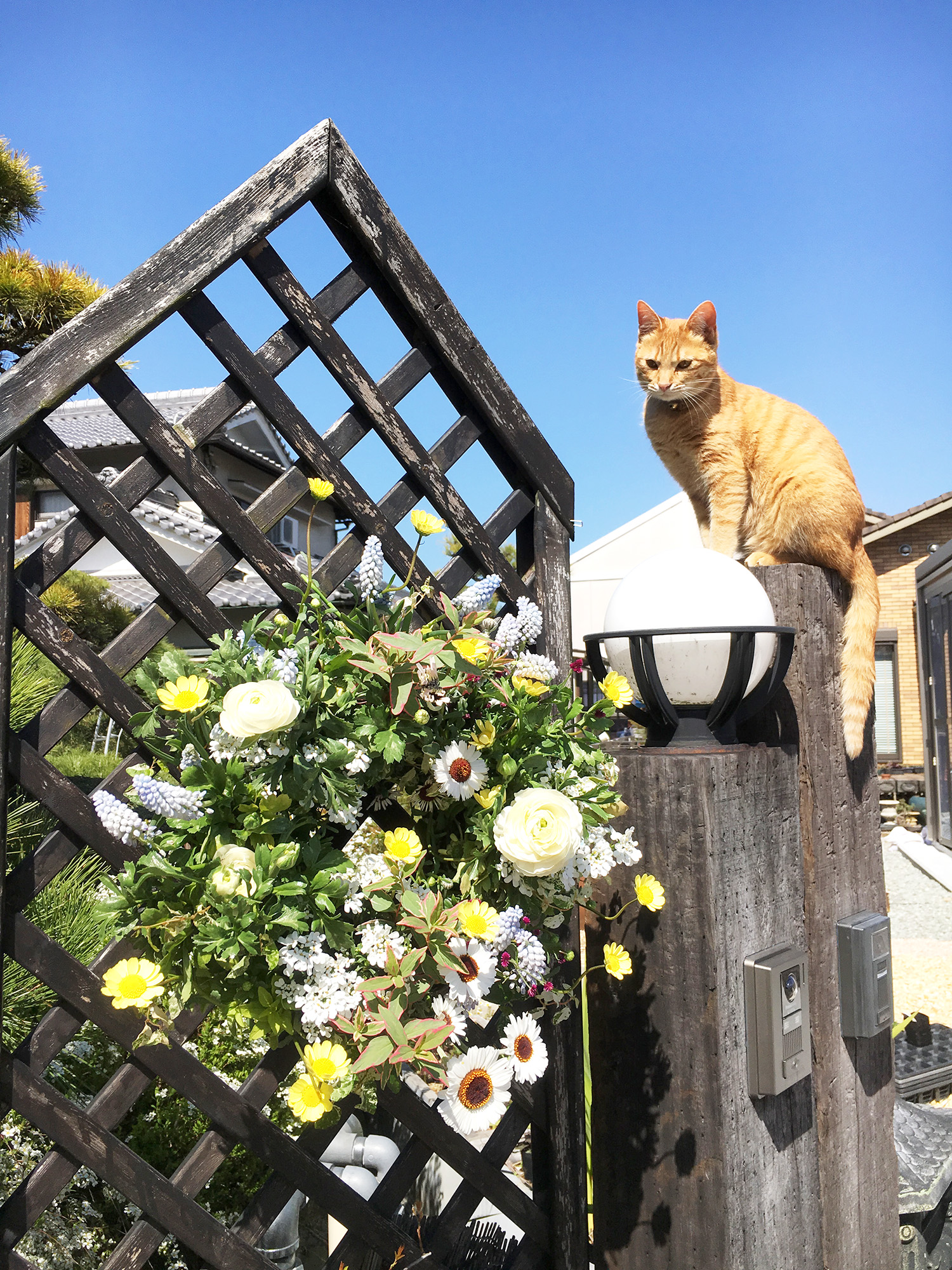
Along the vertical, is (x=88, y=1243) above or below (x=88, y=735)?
below

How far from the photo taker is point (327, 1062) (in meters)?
1.09

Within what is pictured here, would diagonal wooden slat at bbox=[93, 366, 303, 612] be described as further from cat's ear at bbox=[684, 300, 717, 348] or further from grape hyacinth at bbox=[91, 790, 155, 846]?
cat's ear at bbox=[684, 300, 717, 348]

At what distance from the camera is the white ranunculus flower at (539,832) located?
116 centimetres

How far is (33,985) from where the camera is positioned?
1836 millimetres

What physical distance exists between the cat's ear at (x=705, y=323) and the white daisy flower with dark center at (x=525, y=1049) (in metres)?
1.89

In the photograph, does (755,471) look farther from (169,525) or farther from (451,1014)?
(169,525)

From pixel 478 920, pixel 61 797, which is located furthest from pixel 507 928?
pixel 61 797

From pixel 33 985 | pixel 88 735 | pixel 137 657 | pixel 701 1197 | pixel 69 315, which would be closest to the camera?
pixel 137 657

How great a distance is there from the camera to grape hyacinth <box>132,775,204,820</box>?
1.10 m

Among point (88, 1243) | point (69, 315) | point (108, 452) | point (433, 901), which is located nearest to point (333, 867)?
point (433, 901)

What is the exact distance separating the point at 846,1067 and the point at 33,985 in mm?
1821

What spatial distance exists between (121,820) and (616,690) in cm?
81

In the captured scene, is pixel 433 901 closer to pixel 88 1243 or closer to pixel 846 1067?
pixel 846 1067

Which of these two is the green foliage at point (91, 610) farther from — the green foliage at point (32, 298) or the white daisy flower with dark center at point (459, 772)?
the white daisy flower with dark center at point (459, 772)
